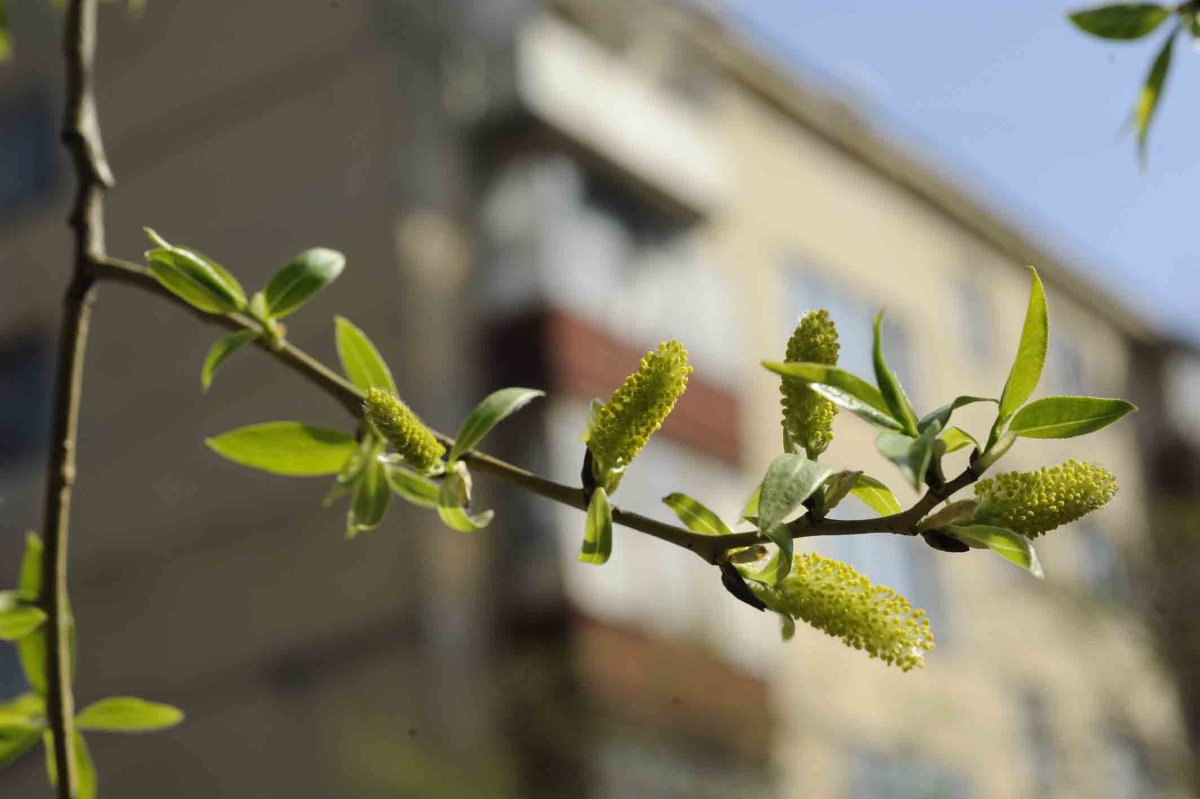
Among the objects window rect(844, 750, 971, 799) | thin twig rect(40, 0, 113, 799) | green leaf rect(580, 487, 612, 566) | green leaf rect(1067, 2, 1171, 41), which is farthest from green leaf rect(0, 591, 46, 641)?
window rect(844, 750, 971, 799)

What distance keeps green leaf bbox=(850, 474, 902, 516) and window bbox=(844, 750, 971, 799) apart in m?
7.34

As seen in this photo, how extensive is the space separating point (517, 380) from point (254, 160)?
1.64 meters

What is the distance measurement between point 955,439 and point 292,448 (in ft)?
0.64

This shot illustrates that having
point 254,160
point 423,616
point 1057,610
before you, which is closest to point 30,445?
point 254,160

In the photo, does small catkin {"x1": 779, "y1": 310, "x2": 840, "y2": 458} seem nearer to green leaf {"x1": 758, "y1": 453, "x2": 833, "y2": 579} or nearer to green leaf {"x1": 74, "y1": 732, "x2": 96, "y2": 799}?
green leaf {"x1": 758, "y1": 453, "x2": 833, "y2": 579}

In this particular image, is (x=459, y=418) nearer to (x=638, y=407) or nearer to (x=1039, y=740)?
(x=1039, y=740)

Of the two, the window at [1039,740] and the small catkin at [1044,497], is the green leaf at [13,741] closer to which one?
the small catkin at [1044,497]

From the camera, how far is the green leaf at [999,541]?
41cm

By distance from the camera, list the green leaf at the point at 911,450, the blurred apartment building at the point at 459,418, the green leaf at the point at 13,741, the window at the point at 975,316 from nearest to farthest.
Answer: the green leaf at the point at 911,450 → the green leaf at the point at 13,741 → the blurred apartment building at the point at 459,418 → the window at the point at 975,316

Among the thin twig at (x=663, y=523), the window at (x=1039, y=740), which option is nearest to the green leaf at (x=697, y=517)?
the thin twig at (x=663, y=523)

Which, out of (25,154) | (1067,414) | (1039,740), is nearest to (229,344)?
(1067,414)

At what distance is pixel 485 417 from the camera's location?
469mm

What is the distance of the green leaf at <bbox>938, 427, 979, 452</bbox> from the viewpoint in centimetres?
43

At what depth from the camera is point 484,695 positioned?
632cm
